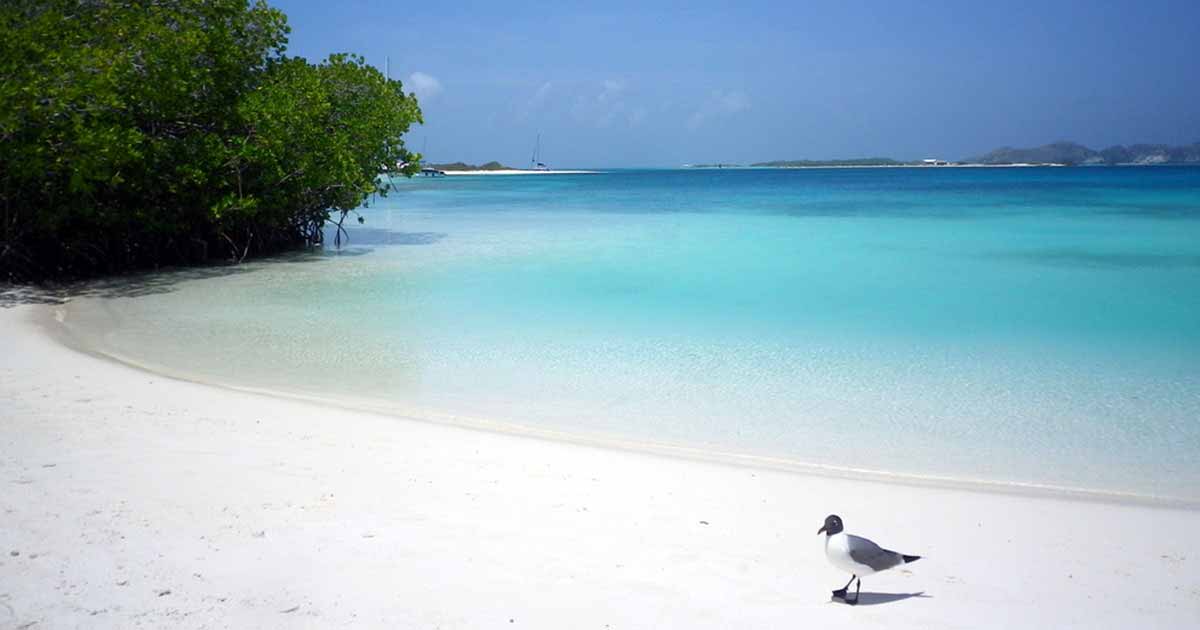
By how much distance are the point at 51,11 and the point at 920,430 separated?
33.6ft

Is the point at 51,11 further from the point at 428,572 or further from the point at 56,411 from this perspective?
the point at 428,572

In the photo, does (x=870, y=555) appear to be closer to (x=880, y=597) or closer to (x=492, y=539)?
(x=880, y=597)

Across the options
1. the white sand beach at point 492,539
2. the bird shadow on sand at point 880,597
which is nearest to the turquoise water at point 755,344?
the white sand beach at point 492,539

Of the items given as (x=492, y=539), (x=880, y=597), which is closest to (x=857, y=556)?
(x=880, y=597)

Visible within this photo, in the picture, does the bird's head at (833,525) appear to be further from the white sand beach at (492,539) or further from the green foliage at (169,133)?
the green foliage at (169,133)

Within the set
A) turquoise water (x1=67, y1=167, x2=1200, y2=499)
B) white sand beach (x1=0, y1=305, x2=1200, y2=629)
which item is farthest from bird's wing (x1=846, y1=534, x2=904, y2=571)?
turquoise water (x1=67, y1=167, x2=1200, y2=499)

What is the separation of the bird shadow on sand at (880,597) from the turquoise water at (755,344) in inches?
67.3

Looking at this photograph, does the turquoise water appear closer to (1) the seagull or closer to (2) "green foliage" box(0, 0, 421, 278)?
(2) "green foliage" box(0, 0, 421, 278)

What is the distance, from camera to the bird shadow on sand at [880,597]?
3016mm

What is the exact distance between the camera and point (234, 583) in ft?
9.64

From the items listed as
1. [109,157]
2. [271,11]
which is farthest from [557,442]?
[271,11]

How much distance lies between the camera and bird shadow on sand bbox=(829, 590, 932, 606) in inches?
119

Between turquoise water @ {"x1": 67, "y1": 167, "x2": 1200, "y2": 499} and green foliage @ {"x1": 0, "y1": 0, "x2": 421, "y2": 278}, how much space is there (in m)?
1.00

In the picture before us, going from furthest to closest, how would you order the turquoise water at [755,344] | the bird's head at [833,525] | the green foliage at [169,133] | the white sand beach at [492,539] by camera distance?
the green foliage at [169,133] < the turquoise water at [755,344] < the bird's head at [833,525] < the white sand beach at [492,539]
